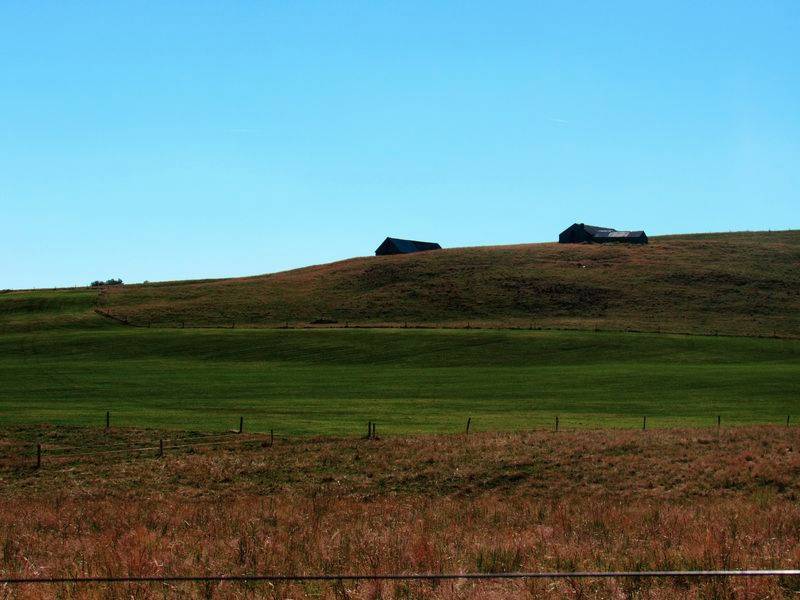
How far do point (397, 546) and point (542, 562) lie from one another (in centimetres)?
196

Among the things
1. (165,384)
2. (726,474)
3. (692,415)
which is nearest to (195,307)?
(165,384)

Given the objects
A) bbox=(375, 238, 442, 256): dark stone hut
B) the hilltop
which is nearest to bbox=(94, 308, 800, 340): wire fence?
the hilltop

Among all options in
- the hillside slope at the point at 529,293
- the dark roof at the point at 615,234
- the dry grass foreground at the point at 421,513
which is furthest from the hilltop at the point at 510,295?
the dry grass foreground at the point at 421,513

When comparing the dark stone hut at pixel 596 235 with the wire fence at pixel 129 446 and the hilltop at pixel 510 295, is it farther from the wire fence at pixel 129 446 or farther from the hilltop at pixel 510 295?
the wire fence at pixel 129 446

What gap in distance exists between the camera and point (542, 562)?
9.45 m

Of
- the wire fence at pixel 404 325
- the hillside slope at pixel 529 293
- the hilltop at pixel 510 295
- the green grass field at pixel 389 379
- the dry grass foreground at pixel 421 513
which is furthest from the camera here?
the hillside slope at pixel 529 293

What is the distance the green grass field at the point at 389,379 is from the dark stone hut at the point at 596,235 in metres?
71.1

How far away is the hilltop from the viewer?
85688 millimetres

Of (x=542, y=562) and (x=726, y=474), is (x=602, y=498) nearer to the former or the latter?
(x=726, y=474)

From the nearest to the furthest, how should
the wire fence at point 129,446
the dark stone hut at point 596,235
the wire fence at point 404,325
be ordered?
the wire fence at point 129,446 < the wire fence at point 404,325 < the dark stone hut at point 596,235

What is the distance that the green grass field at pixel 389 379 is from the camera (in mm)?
39906

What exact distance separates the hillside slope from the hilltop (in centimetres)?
15

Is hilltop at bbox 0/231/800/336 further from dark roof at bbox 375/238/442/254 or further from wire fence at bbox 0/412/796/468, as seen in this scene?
wire fence at bbox 0/412/796/468

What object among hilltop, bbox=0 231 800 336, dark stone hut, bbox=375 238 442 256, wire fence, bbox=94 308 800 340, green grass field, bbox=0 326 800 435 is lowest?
green grass field, bbox=0 326 800 435
